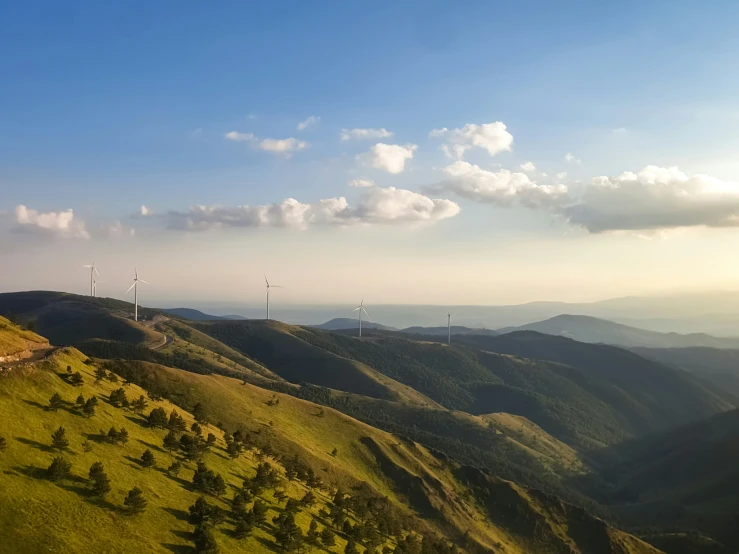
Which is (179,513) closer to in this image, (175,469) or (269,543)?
(175,469)

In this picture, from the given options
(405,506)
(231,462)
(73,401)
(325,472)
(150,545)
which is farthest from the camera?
(405,506)

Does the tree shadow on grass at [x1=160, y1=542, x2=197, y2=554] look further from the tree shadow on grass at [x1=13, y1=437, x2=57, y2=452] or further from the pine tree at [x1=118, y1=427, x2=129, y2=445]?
the pine tree at [x1=118, y1=427, x2=129, y2=445]

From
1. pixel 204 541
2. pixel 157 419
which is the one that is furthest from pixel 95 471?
pixel 157 419

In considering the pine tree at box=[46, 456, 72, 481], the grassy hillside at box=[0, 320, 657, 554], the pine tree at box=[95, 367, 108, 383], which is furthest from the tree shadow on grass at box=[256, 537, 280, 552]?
the pine tree at box=[95, 367, 108, 383]

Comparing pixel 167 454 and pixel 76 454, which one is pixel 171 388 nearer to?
pixel 167 454

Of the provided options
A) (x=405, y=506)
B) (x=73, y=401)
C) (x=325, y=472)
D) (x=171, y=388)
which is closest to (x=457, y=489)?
(x=405, y=506)

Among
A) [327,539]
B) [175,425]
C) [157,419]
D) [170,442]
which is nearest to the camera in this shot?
[170,442]

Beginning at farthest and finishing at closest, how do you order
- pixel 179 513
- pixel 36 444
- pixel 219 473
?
pixel 219 473 → pixel 179 513 → pixel 36 444
